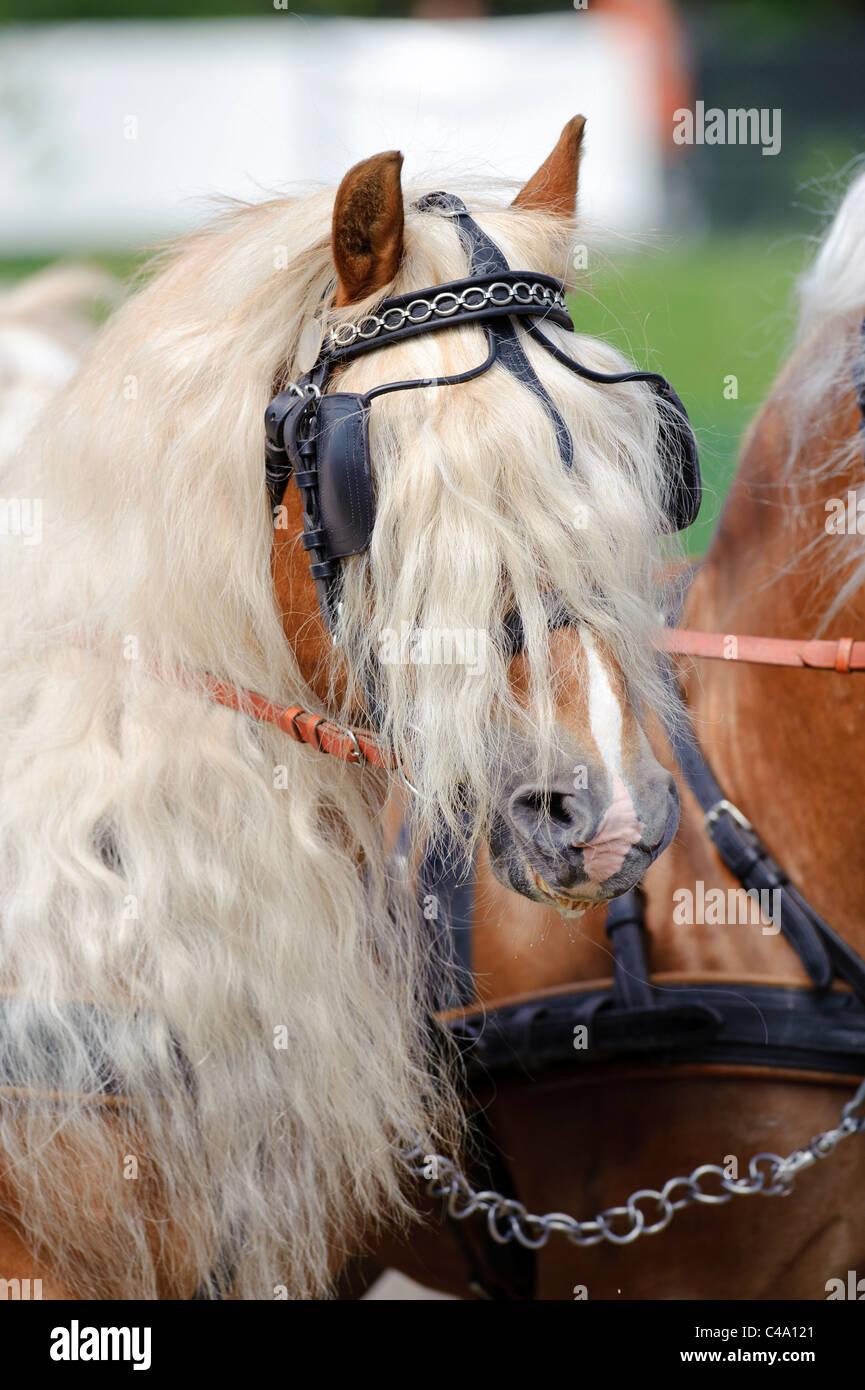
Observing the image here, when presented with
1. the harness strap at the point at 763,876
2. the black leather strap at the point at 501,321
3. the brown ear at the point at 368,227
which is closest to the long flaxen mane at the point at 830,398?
the harness strap at the point at 763,876

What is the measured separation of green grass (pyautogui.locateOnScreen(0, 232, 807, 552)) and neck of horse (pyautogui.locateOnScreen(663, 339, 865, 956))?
69mm

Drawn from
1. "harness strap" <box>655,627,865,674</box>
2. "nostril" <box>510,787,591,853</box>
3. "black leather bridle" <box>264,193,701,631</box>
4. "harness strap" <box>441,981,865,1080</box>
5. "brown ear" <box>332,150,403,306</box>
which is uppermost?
"brown ear" <box>332,150,403,306</box>

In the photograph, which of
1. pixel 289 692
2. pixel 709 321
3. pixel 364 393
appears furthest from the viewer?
pixel 709 321

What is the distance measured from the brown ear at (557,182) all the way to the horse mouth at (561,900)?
53 cm

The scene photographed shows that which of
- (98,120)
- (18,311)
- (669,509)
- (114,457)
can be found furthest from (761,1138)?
(98,120)

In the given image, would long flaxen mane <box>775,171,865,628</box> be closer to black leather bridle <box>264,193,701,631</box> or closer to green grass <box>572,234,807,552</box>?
green grass <box>572,234,807,552</box>

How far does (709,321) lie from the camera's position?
6051 mm

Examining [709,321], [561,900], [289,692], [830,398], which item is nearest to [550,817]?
[561,900]

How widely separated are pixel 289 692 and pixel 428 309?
308mm

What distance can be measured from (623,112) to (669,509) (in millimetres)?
7755

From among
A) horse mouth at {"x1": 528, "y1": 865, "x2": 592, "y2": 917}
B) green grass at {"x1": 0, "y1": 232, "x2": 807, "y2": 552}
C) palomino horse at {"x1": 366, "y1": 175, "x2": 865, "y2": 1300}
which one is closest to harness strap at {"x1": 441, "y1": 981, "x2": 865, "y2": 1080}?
palomino horse at {"x1": 366, "y1": 175, "x2": 865, "y2": 1300}

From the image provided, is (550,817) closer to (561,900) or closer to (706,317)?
(561,900)

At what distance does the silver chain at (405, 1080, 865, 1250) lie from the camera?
111 cm

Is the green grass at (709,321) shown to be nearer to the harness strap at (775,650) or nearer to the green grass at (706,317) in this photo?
the green grass at (706,317)
